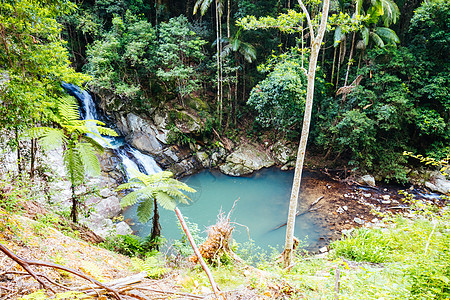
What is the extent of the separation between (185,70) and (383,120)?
857 cm

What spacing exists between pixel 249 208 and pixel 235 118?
5.55 meters

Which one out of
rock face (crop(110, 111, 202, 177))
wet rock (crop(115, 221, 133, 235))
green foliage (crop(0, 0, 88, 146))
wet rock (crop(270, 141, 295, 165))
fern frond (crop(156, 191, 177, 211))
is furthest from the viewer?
wet rock (crop(270, 141, 295, 165))

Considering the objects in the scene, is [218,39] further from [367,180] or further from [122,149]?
[367,180]

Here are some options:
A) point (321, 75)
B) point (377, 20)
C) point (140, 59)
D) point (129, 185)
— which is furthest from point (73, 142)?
point (377, 20)

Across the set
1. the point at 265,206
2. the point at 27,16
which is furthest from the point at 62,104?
the point at 265,206

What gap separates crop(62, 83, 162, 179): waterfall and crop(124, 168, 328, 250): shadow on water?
1754 mm

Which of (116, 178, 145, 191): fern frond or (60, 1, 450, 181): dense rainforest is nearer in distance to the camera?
(116, 178, 145, 191): fern frond

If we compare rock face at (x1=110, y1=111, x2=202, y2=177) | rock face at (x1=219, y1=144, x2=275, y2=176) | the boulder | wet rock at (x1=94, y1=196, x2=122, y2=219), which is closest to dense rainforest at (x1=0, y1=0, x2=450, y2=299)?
rock face at (x1=110, y1=111, x2=202, y2=177)

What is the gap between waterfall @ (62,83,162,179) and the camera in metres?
9.70

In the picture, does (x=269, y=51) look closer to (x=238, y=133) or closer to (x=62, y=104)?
(x=238, y=133)

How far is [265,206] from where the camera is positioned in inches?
340

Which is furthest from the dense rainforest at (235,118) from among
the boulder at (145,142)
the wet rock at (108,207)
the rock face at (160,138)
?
the boulder at (145,142)

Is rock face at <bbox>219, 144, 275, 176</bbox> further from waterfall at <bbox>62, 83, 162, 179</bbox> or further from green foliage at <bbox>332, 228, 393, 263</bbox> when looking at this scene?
green foliage at <bbox>332, 228, 393, 263</bbox>

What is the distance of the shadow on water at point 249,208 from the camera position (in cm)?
712
